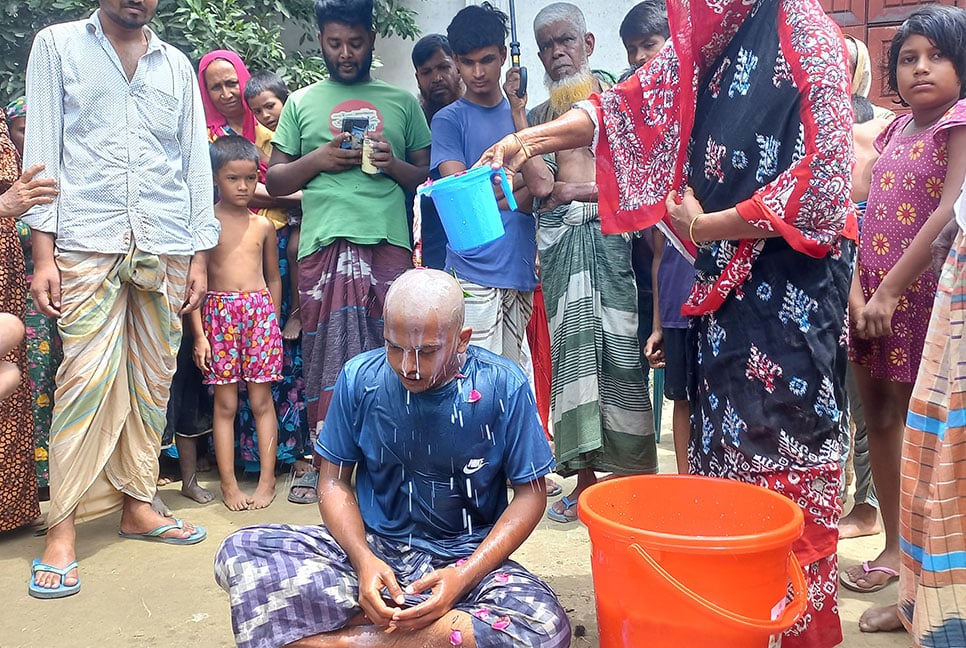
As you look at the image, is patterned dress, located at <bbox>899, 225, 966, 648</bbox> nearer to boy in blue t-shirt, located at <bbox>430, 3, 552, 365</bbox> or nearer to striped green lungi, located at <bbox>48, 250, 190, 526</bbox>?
boy in blue t-shirt, located at <bbox>430, 3, 552, 365</bbox>

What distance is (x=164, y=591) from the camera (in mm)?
3193

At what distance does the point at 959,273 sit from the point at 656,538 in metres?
0.84

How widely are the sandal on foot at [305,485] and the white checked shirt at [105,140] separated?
4.39 feet

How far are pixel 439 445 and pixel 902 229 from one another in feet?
5.88

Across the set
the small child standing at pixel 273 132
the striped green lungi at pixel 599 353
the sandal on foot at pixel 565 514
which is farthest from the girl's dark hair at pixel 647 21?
the sandal on foot at pixel 565 514

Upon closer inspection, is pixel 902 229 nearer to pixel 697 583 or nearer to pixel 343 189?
pixel 697 583

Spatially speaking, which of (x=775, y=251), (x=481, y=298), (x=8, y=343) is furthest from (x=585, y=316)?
(x=8, y=343)

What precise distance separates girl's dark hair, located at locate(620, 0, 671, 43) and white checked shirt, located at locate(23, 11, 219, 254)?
79.5 inches

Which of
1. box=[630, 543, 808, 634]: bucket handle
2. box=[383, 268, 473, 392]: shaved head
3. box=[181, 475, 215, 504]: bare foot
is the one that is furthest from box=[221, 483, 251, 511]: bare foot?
box=[630, 543, 808, 634]: bucket handle

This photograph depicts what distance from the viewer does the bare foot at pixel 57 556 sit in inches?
126

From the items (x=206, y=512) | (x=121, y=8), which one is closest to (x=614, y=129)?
(x=121, y=8)

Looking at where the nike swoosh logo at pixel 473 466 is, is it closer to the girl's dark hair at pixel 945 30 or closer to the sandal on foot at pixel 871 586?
the sandal on foot at pixel 871 586

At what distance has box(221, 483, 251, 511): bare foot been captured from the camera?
4094 millimetres

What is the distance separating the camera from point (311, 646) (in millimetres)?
2246
